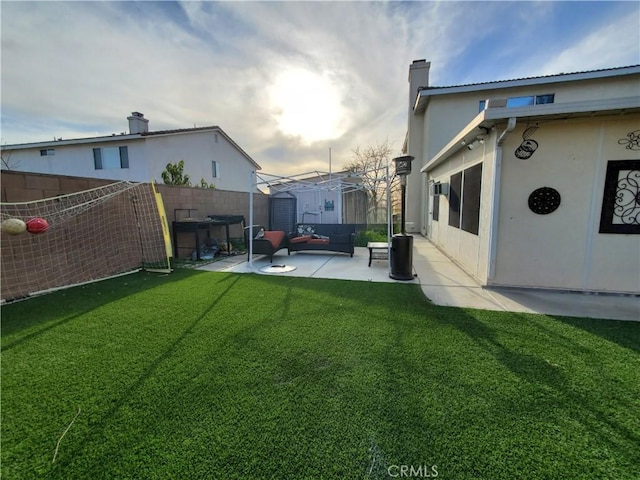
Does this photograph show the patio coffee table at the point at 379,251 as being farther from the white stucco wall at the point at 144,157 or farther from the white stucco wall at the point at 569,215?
the white stucco wall at the point at 144,157

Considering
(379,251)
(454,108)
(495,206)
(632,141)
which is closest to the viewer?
(632,141)

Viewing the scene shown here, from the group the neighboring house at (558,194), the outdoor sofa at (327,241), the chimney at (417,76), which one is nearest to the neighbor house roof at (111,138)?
the outdoor sofa at (327,241)

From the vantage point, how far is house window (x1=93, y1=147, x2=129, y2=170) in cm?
1233

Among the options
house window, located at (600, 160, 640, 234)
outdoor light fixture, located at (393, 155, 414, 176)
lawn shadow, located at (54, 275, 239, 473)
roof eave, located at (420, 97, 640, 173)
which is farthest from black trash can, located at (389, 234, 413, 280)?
lawn shadow, located at (54, 275, 239, 473)

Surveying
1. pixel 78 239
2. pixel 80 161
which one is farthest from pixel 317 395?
pixel 80 161

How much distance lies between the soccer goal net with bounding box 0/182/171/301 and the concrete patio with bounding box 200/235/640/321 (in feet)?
5.21

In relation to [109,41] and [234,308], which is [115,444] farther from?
[109,41]

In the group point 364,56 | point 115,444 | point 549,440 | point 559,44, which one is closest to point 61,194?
point 115,444

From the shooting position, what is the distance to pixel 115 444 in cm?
151

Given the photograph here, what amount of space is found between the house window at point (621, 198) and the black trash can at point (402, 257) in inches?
105

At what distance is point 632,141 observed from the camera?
3.54m

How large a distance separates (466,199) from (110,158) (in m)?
15.3

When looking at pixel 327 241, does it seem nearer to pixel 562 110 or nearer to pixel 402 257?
pixel 402 257

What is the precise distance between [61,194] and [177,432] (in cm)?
470
